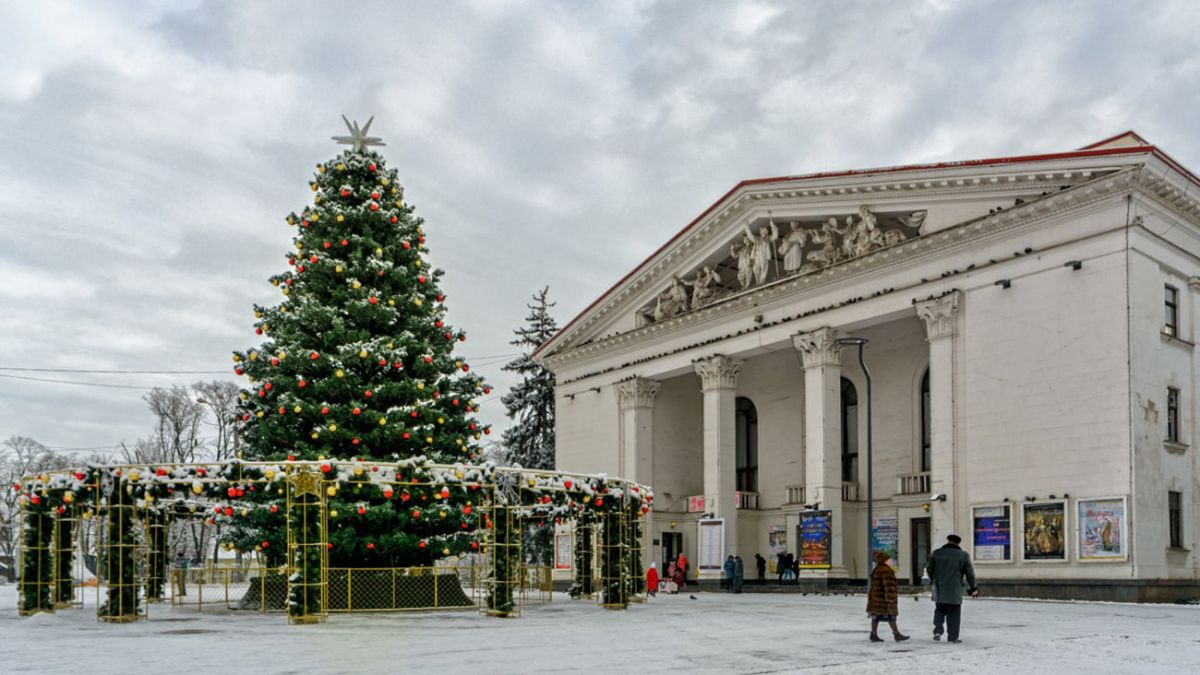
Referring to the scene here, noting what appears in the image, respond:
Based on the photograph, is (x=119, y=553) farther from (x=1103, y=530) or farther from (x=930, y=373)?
(x=930, y=373)

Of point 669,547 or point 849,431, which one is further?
point 669,547

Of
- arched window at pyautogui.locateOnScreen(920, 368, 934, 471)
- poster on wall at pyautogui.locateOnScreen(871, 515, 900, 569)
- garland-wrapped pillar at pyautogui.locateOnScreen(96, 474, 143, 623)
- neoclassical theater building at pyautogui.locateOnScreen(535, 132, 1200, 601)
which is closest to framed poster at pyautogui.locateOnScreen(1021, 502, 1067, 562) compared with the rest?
neoclassical theater building at pyautogui.locateOnScreen(535, 132, 1200, 601)

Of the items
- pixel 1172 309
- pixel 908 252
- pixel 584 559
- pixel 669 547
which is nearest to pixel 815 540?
pixel 584 559

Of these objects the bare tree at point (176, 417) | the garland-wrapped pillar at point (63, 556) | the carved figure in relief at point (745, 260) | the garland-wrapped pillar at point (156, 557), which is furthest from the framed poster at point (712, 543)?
the bare tree at point (176, 417)

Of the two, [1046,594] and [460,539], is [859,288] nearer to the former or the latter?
[1046,594]

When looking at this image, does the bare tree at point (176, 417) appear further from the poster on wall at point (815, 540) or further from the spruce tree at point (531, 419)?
the poster on wall at point (815, 540)

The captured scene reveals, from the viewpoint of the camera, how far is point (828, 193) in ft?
125

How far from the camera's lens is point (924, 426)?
39625mm

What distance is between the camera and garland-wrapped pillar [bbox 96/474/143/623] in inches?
891

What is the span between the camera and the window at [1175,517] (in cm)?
2962

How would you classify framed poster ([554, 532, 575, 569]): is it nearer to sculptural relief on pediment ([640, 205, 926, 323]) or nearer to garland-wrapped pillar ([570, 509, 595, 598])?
sculptural relief on pediment ([640, 205, 926, 323])

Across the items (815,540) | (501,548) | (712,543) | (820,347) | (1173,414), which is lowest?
(712,543)

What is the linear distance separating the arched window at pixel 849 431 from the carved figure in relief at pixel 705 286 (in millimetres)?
6062

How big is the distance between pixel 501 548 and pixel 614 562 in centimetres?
378
